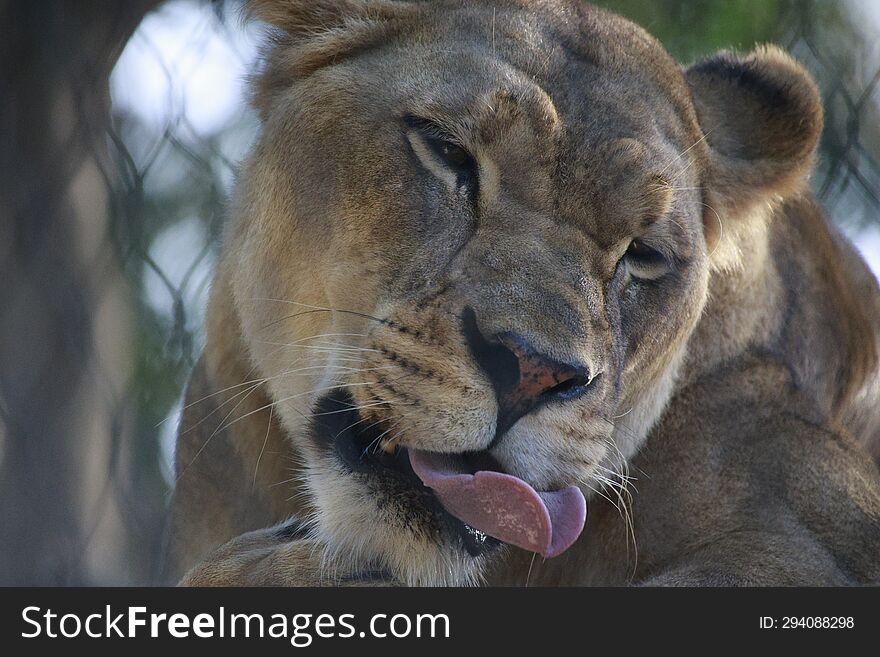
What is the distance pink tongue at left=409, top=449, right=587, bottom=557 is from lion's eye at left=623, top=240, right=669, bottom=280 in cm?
42

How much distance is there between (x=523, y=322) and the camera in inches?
53.6

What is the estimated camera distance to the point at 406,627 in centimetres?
134

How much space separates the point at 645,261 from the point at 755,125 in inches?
18.2

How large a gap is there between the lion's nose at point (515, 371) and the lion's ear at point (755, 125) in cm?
63

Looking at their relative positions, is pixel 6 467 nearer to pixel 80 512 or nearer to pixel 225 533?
pixel 80 512

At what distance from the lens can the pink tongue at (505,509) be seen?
51.1 inches

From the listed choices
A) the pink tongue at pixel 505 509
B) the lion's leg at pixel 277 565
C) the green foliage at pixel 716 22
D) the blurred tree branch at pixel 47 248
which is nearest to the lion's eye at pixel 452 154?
the pink tongue at pixel 505 509

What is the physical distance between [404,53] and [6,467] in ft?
3.25

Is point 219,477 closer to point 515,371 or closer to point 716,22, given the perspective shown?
point 515,371

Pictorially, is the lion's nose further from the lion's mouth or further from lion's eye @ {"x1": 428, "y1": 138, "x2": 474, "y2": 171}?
lion's eye @ {"x1": 428, "y1": 138, "x2": 474, "y2": 171}

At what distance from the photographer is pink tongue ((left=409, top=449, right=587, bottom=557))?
1299 mm

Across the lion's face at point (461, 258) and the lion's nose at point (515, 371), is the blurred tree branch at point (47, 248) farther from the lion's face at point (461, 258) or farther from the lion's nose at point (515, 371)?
the lion's nose at point (515, 371)

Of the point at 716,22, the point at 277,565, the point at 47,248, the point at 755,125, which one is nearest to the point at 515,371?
the point at 277,565

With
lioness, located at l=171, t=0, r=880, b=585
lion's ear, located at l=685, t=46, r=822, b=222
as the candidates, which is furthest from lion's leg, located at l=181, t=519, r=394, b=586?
lion's ear, located at l=685, t=46, r=822, b=222
